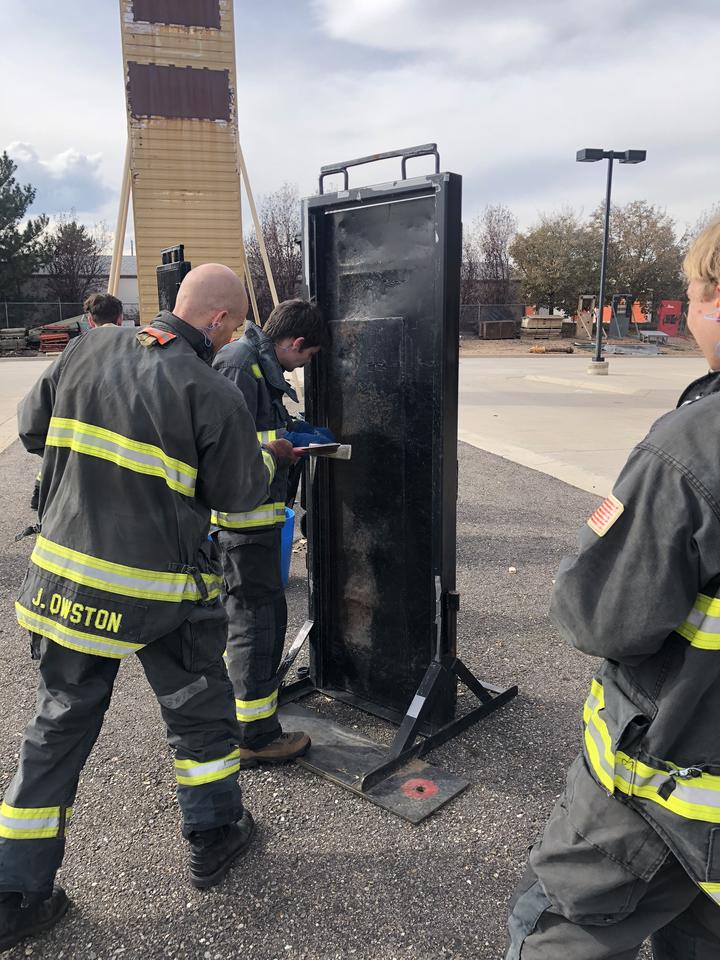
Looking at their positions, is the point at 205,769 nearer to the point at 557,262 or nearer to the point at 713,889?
the point at 713,889

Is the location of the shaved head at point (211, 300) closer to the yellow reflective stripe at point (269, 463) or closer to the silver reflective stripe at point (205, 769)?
the yellow reflective stripe at point (269, 463)

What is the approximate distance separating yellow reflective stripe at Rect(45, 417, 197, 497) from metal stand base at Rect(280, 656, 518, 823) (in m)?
1.42

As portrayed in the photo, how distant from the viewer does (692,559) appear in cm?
124

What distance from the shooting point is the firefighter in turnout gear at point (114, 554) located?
2098 mm

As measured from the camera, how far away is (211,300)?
2330 mm

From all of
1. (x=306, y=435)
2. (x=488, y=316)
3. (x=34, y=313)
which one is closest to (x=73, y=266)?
(x=34, y=313)

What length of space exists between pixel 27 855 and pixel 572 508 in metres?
5.60

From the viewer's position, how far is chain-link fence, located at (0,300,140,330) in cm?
3547

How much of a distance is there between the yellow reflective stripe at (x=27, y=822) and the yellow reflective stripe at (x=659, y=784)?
5.32 ft

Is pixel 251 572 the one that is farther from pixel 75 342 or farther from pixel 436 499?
pixel 75 342

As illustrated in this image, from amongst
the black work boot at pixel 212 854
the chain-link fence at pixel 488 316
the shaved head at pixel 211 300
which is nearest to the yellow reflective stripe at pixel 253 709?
Result: the black work boot at pixel 212 854

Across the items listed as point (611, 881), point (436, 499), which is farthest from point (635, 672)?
point (436, 499)

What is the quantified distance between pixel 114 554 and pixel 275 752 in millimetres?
1302

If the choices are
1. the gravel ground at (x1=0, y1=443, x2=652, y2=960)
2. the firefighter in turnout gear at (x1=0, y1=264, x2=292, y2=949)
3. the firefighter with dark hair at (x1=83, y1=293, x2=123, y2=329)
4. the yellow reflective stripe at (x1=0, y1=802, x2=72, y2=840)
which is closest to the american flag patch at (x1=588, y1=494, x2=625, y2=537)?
the firefighter in turnout gear at (x1=0, y1=264, x2=292, y2=949)
